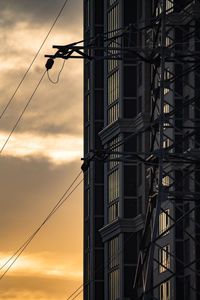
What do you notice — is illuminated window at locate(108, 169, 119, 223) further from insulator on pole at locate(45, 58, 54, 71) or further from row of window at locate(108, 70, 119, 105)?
insulator on pole at locate(45, 58, 54, 71)

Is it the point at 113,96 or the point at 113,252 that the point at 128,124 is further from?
the point at 113,252

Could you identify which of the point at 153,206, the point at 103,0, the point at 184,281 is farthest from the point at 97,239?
the point at 153,206

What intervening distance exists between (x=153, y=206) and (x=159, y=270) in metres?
45.6

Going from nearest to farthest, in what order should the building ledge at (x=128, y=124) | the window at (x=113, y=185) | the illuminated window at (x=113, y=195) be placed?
the building ledge at (x=128, y=124) → the window at (x=113, y=185) → the illuminated window at (x=113, y=195)

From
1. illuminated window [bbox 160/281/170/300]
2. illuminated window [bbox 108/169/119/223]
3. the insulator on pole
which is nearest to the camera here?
the insulator on pole

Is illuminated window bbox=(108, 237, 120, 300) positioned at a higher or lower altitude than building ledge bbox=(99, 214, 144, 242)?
lower

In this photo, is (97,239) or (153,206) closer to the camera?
(153,206)

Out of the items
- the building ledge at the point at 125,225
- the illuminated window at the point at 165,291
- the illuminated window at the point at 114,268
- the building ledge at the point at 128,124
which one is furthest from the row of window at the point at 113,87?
the illuminated window at the point at 165,291

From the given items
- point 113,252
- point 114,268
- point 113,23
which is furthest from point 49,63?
point 113,23

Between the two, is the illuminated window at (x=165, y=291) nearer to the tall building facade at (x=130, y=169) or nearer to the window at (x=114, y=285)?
the tall building facade at (x=130, y=169)

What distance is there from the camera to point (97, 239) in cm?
14688

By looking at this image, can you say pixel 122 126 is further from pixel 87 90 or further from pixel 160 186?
pixel 160 186

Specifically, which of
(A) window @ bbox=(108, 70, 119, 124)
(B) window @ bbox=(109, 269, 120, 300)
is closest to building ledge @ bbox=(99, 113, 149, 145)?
(A) window @ bbox=(108, 70, 119, 124)

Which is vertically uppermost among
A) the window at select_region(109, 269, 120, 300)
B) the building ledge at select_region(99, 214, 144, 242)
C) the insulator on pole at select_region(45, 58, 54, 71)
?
the building ledge at select_region(99, 214, 144, 242)
